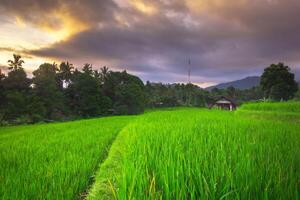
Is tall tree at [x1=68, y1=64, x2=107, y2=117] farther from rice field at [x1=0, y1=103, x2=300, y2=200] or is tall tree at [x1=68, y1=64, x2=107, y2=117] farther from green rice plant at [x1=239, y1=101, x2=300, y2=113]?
rice field at [x1=0, y1=103, x2=300, y2=200]

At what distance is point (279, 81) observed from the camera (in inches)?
1446

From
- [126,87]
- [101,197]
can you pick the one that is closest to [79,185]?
[101,197]

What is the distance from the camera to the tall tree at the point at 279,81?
36.7 metres

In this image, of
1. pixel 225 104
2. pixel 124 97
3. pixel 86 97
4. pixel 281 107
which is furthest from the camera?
pixel 225 104

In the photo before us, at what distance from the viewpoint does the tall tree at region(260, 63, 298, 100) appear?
36.7 meters

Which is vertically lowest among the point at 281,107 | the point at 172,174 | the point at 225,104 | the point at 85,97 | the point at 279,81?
the point at 172,174

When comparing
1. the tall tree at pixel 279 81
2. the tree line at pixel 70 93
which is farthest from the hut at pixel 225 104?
the tall tree at pixel 279 81

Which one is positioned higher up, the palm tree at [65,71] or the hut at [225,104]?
the palm tree at [65,71]

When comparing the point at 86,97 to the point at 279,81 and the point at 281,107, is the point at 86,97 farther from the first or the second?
the point at 281,107

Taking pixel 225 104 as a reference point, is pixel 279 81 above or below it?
above

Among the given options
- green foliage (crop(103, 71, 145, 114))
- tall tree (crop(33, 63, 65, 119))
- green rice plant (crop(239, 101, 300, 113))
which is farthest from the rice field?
green foliage (crop(103, 71, 145, 114))

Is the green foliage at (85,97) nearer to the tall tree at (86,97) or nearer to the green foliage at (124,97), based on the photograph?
the tall tree at (86,97)

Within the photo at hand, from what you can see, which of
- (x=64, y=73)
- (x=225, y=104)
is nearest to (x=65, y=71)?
(x=64, y=73)

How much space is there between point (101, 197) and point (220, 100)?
5652cm
